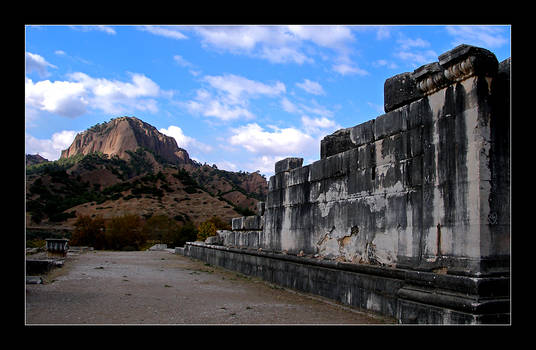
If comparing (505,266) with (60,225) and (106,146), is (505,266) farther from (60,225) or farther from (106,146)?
(106,146)

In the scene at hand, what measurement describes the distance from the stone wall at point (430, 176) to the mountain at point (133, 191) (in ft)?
156

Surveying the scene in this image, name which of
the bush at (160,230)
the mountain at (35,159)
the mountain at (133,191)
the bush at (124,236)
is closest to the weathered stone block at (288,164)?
the bush at (124,236)

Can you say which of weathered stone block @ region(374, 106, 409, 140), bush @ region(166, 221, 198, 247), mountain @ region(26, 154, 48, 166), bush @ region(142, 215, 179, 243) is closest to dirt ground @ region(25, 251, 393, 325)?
weathered stone block @ region(374, 106, 409, 140)

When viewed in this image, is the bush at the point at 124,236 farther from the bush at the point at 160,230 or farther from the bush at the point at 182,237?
the bush at the point at 160,230

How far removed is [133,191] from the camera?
60.7 meters

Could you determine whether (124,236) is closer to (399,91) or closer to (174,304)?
(174,304)

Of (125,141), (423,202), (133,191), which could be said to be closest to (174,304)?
(423,202)

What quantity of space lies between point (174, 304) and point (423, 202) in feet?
12.9

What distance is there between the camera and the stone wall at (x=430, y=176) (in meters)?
4.43

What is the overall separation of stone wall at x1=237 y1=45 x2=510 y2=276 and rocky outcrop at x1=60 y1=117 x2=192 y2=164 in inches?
3996

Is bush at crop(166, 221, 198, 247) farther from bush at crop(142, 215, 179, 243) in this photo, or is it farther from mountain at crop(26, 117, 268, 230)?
mountain at crop(26, 117, 268, 230)

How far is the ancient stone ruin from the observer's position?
4.39 metres

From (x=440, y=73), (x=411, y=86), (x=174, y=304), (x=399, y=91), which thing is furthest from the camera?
(x=174, y=304)
